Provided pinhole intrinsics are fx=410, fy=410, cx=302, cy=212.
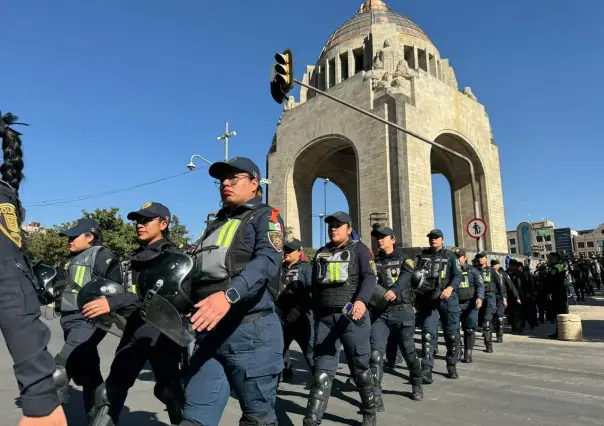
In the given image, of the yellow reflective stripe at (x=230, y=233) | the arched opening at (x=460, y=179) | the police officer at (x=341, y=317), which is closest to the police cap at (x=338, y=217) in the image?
the police officer at (x=341, y=317)

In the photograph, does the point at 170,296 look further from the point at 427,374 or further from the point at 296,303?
the point at 427,374

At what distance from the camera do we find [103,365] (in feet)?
22.5

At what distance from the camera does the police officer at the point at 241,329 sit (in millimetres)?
2312

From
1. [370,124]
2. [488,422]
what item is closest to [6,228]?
[488,422]

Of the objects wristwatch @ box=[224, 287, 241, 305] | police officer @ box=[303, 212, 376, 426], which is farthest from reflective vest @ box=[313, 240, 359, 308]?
wristwatch @ box=[224, 287, 241, 305]

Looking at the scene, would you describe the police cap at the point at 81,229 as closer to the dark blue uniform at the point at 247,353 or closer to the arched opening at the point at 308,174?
the dark blue uniform at the point at 247,353

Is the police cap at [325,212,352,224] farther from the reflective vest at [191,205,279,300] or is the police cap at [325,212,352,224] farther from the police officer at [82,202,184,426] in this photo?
the reflective vest at [191,205,279,300]

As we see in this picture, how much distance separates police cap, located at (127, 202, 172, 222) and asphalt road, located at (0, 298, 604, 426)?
6.88 ft

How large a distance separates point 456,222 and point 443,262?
971 inches

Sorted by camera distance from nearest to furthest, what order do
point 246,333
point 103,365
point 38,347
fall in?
point 38,347
point 246,333
point 103,365

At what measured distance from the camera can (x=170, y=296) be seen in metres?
2.34

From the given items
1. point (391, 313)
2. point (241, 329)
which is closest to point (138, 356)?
point (241, 329)

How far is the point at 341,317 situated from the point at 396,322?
157 cm

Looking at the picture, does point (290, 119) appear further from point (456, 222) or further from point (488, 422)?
point (488, 422)
